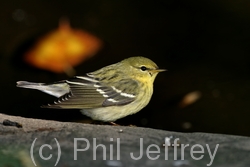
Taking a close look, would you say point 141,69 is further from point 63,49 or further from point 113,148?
point 113,148

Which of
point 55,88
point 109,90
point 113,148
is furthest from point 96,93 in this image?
point 113,148

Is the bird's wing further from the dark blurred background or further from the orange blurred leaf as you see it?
the orange blurred leaf

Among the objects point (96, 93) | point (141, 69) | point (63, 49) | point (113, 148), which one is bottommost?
point (113, 148)

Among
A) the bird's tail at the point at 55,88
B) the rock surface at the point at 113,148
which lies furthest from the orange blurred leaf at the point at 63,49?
the rock surface at the point at 113,148

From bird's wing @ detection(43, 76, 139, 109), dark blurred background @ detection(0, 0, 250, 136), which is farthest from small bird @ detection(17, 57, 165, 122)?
dark blurred background @ detection(0, 0, 250, 136)

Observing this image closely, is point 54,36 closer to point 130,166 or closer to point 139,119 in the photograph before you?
point 139,119

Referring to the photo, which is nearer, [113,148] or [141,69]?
[113,148]
